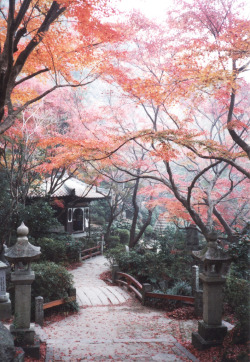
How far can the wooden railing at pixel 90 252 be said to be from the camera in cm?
1802

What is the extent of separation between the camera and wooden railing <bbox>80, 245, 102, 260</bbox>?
710 inches

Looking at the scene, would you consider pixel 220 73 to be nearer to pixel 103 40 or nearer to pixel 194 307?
pixel 103 40

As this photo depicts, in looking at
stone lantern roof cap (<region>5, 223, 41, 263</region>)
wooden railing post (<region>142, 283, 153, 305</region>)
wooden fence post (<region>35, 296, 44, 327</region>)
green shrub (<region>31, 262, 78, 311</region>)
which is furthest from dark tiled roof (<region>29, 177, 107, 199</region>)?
stone lantern roof cap (<region>5, 223, 41, 263</region>)

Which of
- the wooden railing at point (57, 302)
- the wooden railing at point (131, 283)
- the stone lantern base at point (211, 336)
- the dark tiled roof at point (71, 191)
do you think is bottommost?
the wooden railing at point (131, 283)

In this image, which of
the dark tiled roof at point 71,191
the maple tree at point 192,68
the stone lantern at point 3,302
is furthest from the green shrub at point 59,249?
the maple tree at point 192,68

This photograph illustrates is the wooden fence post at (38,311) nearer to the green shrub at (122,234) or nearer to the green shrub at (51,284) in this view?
the green shrub at (51,284)

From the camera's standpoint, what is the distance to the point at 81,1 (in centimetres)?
608

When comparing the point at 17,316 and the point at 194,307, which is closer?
the point at 17,316

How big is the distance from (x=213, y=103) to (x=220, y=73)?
633cm

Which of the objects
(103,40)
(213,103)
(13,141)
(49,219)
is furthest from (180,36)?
(49,219)

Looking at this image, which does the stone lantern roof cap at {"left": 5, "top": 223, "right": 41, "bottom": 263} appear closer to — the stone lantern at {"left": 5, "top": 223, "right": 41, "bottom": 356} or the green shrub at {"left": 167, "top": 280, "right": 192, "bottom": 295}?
the stone lantern at {"left": 5, "top": 223, "right": 41, "bottom": 356}

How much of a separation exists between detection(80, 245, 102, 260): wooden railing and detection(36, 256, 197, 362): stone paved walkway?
6255mm

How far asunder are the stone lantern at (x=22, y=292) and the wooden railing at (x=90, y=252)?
12.0m

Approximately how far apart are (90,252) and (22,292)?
13320mm
